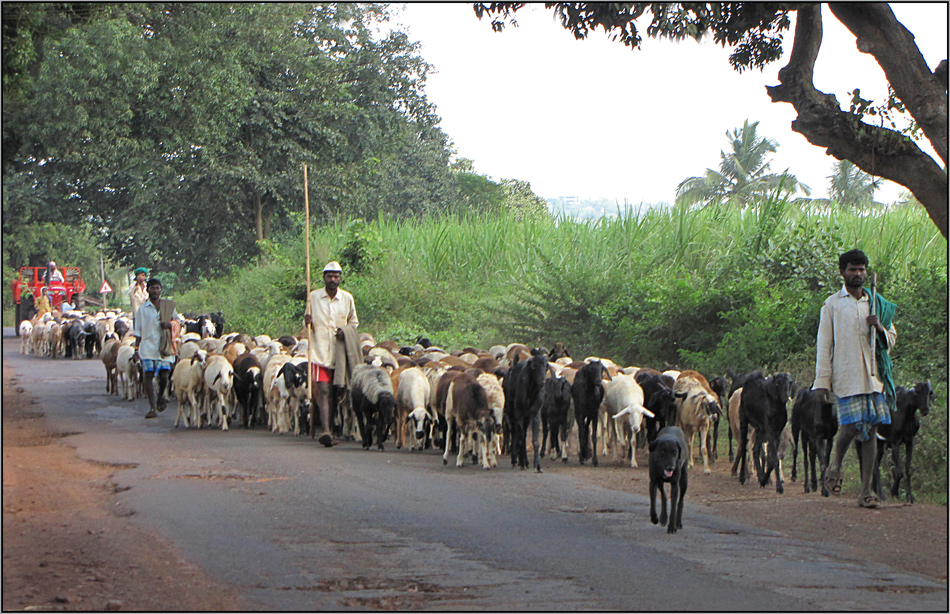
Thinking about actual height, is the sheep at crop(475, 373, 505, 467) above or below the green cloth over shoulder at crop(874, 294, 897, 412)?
below

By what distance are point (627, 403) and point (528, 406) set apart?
98cm

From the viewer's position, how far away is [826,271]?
1473 centimetres

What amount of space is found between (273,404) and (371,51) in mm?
25819

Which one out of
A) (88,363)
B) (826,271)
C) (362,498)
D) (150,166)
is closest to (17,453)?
(362,498)

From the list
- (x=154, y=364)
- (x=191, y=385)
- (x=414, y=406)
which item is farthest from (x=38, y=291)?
(x=414, y=406)

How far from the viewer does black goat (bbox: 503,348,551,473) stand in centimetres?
973

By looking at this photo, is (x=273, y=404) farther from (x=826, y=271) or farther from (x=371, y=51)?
(x=371, y=51)

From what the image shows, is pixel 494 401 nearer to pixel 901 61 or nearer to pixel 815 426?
pixel 815 426

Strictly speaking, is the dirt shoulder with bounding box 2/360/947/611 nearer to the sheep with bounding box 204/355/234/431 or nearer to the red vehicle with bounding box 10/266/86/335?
the sheep with bounding box 204/355/234/431

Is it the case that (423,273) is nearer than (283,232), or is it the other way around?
(423,273)

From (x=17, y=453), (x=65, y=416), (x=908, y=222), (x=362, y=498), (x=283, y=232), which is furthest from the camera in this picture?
(x=283, y=232)

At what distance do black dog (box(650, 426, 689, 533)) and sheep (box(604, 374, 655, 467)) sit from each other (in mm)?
2617

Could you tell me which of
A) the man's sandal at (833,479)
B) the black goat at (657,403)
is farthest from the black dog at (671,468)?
the black goat at (657,403)

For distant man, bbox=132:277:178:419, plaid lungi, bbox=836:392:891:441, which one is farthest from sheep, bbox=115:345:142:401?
plaid lungi, bbox=836:392:891:441
